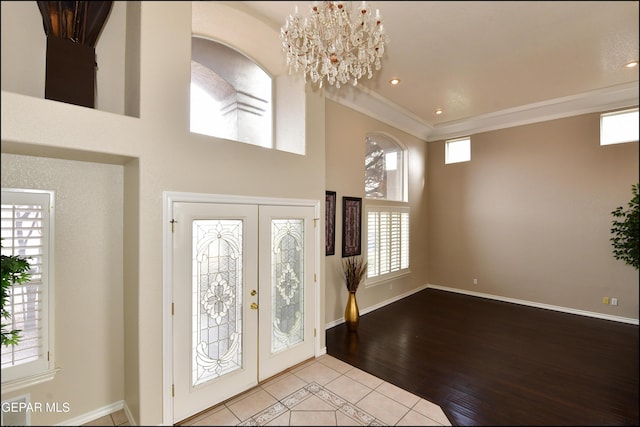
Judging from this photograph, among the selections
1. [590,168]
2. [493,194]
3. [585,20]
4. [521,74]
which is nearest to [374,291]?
[493,194]

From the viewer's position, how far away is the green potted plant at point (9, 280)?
1.63 m

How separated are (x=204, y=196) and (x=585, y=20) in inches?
141

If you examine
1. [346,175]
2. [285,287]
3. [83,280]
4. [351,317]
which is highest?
[346,175]

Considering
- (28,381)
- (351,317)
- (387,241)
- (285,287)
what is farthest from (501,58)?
(28,381)

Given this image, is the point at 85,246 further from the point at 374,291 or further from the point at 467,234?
the point at 467,234

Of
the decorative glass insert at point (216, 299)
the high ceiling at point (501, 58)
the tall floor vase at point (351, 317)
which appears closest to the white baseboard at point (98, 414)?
the decorative glass insert at point (216, 299)

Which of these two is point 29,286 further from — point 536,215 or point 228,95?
point 536,215

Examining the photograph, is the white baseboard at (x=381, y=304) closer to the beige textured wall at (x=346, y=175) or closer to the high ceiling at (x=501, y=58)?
the beige textured wall at (x=346, y=175)

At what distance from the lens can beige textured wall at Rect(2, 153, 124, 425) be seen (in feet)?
6.18

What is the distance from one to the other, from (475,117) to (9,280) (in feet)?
19.7

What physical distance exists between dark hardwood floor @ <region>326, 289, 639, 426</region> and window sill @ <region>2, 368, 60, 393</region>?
2388 millimetres

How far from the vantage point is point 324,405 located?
7.33ft

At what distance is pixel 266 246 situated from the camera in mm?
2609

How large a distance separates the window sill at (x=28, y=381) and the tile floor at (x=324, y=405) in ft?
1.60
